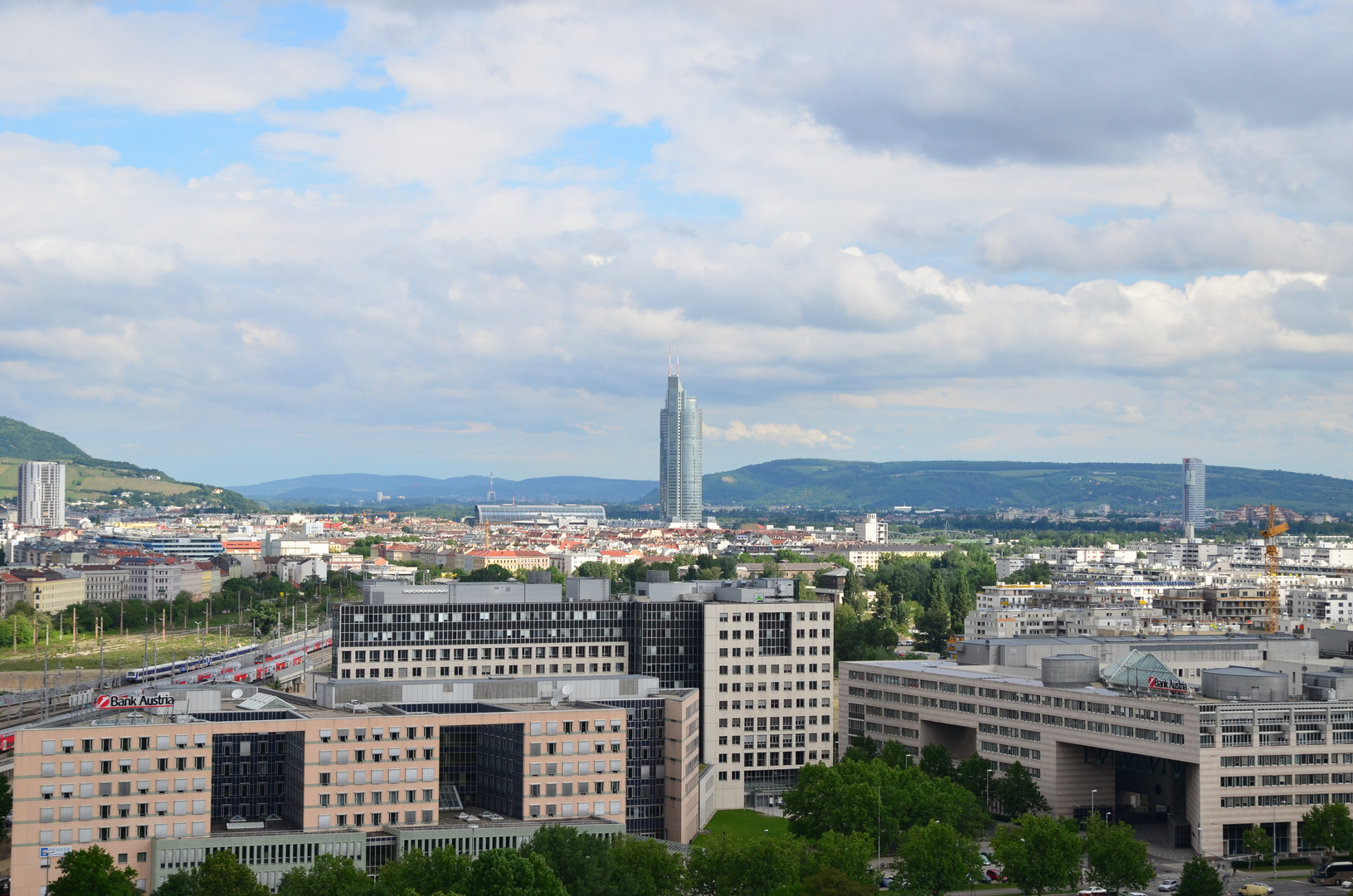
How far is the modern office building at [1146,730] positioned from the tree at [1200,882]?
17.0 m

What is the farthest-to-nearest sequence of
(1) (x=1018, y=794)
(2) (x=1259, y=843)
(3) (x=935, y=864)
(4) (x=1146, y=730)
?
(1) (x=1018, y=794) → (4) (x=1146, y=730) → (2) (x=1259, y=843) → (3) (x=935, y=864)

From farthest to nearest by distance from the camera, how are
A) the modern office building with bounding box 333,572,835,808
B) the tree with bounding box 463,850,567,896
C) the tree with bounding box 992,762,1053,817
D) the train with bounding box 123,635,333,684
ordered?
the train with bounding box 123,635,333,684 < the modern office building with bounding box 333,572,835,808 < the tree with bounding box 992,762,1053,817 < the tree with bounding box 463,850,567,896

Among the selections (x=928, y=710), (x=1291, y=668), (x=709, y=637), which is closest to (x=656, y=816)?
(x=709, y=637)

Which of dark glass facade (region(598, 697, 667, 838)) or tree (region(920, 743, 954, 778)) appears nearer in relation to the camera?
dark glass facade (region(598, 697, 667, 838))

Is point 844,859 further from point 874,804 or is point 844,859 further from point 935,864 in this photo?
point 874,804

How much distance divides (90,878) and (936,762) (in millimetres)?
64465

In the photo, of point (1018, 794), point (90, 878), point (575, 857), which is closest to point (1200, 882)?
point (1018, 794)

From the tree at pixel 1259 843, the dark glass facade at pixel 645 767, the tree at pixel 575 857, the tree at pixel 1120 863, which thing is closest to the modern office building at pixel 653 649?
the dark glass facade at pixel 645 767

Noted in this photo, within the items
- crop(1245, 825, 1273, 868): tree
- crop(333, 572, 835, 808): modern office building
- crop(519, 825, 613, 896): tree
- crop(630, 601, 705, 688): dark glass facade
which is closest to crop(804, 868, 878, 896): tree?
crop(519, 825, 613, 896): tree

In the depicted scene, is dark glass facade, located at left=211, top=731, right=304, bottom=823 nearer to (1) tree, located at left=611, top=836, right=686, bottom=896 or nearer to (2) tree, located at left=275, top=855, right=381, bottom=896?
(2) tree, located at left=275, top=855, right=381, bottom=896

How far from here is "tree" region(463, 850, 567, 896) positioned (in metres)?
75.4

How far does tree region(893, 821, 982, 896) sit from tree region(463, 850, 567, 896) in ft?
77.9

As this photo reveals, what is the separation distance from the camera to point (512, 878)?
75.7 m

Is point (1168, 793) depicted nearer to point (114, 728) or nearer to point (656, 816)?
point (656, 816)
